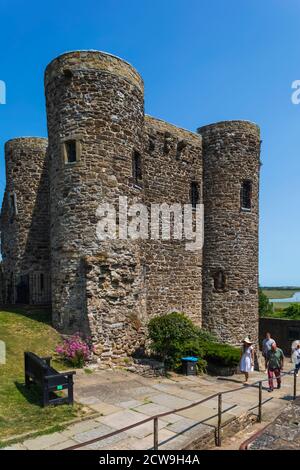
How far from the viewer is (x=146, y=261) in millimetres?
15812

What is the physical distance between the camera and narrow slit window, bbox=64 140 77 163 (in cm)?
1231

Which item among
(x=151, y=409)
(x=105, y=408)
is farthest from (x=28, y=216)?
(x=151, y=409)

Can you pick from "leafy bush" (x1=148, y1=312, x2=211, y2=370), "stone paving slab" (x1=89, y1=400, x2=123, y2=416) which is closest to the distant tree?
"leafy bush" (x1=148, y1=312, x2=211, y2=370)

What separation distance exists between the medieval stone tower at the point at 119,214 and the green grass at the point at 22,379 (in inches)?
38.5

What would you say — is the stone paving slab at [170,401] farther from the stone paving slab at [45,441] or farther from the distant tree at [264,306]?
the distant tree at [264,306]

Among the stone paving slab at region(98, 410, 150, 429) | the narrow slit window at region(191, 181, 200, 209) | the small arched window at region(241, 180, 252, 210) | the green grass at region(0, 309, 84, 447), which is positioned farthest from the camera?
the small arched window at region(241, 180, 252, 210)

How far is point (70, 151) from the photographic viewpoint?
12.4 meters

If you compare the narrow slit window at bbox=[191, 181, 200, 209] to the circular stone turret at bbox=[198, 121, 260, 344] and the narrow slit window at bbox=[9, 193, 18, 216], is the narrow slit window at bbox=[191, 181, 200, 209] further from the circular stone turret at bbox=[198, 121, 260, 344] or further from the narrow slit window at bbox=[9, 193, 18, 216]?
the narrow slit window at bbox=[9, 193, 18, 216]

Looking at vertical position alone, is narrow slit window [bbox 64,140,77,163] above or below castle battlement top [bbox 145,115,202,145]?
below

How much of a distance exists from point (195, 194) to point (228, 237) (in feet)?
9.39

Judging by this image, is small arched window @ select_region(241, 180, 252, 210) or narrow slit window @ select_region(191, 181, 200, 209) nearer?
narrow slit window @ select_region(191, 181, 200, 209)

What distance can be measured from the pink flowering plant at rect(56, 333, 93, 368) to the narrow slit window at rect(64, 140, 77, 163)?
6216 mm

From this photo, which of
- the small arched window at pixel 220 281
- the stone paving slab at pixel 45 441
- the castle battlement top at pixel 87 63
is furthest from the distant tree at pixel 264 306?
the stone paving slab at pixel 45 441

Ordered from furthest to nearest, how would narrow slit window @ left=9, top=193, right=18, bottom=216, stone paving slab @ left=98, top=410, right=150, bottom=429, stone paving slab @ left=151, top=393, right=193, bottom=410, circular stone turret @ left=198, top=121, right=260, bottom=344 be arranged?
1. circular stone turret @ left=198, top=121, right=260, bottom=344
2. narrow slit window @ left=9, top=193, right=18, bottom=216
3. stone paving slab @ left=151, top=393, right=193, bottom=410
4. stone paving slab @ left=98, top=410, right=150, bottom=429
